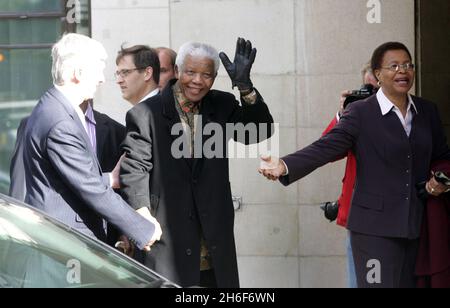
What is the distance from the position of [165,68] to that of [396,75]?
1.86 meters

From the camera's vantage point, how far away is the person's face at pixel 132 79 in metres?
7.15

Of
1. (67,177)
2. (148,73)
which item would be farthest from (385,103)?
(67,177)

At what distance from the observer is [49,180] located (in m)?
5.62

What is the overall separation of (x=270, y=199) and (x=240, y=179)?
12.0 inches

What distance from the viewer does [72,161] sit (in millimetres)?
5508

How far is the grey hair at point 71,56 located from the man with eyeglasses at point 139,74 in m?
1.33

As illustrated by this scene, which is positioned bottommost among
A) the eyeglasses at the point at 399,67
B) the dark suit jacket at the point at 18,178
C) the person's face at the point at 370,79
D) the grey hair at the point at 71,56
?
the dark suit jacket at the point at 18,178

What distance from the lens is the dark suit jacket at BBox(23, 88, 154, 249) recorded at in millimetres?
5523

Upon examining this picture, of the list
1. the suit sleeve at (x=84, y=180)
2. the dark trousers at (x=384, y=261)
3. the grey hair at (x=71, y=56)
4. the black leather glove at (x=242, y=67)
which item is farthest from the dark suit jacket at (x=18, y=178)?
the dark trousers at (x=384, y=261)

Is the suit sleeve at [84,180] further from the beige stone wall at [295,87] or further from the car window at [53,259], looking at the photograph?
the beige stone wall at [295,87]
